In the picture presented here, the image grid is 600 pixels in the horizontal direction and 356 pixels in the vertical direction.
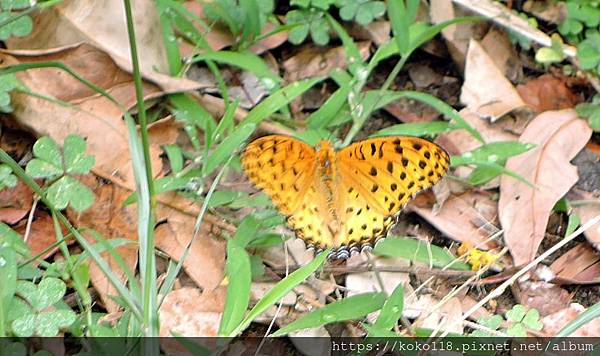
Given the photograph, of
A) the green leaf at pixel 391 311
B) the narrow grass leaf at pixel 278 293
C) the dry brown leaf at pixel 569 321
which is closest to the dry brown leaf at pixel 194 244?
the narrow grass leaf at pixel 278 293

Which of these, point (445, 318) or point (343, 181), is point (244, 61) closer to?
point (343, 181)

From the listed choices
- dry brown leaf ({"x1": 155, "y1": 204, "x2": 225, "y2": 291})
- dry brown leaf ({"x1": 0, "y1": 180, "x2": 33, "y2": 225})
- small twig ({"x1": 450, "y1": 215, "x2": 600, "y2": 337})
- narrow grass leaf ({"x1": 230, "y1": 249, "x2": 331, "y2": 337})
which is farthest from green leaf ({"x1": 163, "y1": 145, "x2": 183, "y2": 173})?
small twig ({"x1": 450, "y1": 215, "x2": 600, "y2": 337})

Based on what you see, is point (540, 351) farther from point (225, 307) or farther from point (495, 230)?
point (225, 307)

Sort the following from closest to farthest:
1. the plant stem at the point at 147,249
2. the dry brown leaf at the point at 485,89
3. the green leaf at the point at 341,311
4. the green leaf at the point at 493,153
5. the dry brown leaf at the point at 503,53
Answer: the plant stem at the point at 147,249 < the green leaf at the point at 341,311 < the green leaf at the point at 493,153 < the dry brown leaf at the point at 485,89 < the dry brown leaf at the point at 503,53

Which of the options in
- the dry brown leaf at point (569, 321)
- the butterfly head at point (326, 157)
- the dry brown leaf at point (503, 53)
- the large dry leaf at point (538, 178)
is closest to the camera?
the butterfly head at point (326, 157)

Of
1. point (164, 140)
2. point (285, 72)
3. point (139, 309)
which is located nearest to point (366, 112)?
point (285, 72)

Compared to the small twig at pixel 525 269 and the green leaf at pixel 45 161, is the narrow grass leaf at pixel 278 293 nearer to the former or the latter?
the small twig at pixel 525 269
